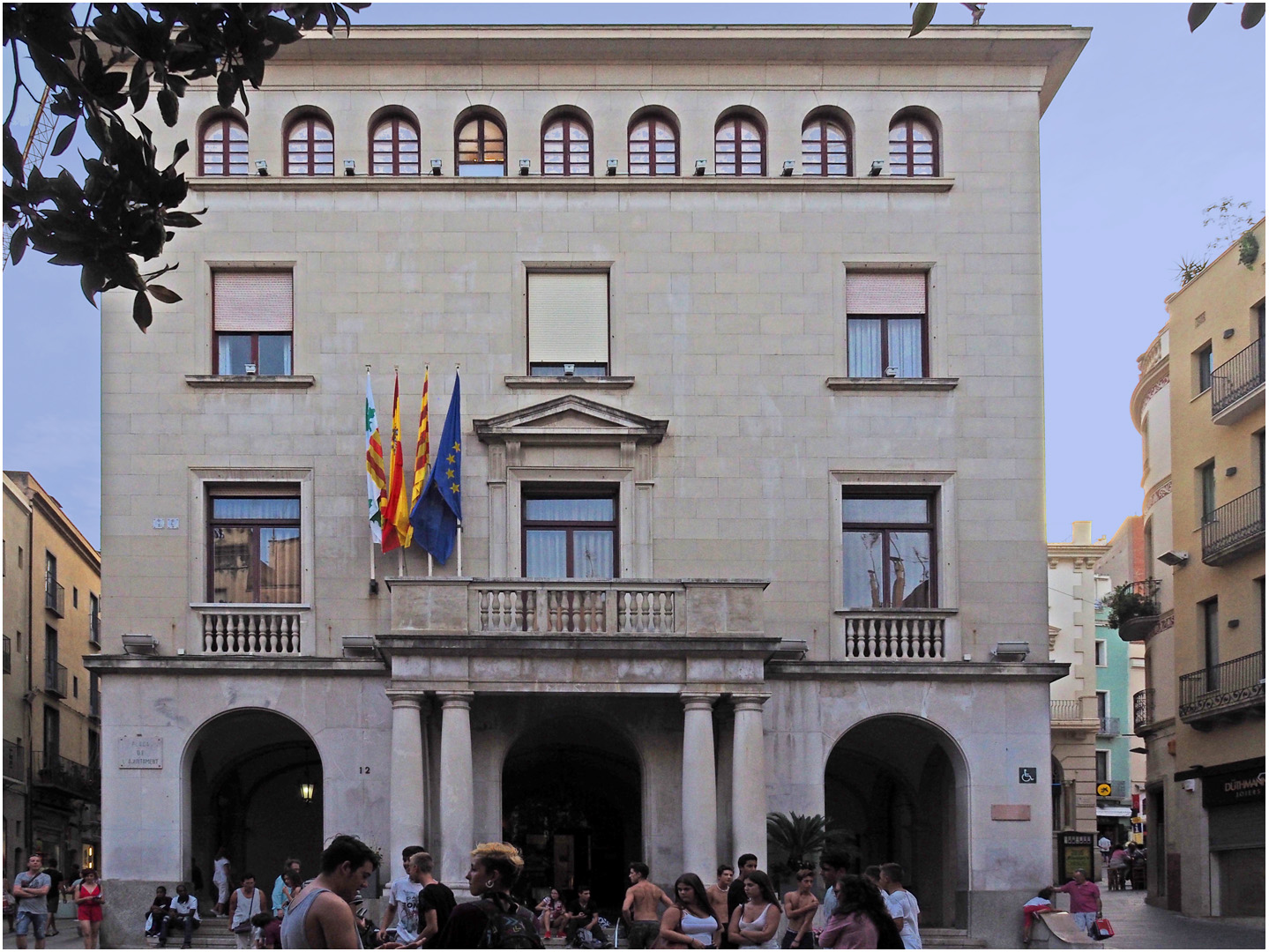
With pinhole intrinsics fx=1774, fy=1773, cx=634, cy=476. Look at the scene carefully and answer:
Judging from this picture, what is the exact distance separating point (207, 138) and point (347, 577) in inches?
312

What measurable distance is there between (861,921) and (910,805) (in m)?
20.6

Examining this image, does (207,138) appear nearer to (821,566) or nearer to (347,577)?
(347,577)

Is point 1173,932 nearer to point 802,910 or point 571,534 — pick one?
point 571,534

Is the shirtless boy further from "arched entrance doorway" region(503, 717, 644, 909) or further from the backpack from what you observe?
"arched entrance doorway" region(503, 717, 644, 909)

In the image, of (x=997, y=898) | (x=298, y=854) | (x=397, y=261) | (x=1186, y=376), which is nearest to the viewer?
(x=997, y=898)

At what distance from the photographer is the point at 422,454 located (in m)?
28.9

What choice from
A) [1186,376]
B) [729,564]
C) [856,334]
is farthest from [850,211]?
[1186,376]

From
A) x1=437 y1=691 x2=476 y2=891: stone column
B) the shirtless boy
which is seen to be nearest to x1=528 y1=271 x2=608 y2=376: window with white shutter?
x1=437 y1=691 x2=476 y2=891: stone column

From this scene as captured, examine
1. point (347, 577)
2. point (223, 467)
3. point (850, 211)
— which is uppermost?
point (850, 211)

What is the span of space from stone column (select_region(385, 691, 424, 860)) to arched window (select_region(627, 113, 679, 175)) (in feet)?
33.0

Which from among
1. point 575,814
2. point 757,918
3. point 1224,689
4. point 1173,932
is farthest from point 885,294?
point 757,918

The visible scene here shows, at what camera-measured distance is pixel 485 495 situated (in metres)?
29.3

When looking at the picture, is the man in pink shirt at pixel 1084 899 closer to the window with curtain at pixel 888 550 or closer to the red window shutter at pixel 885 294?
the window with curtain at pixel 888 550

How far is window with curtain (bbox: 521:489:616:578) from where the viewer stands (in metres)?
29.5
